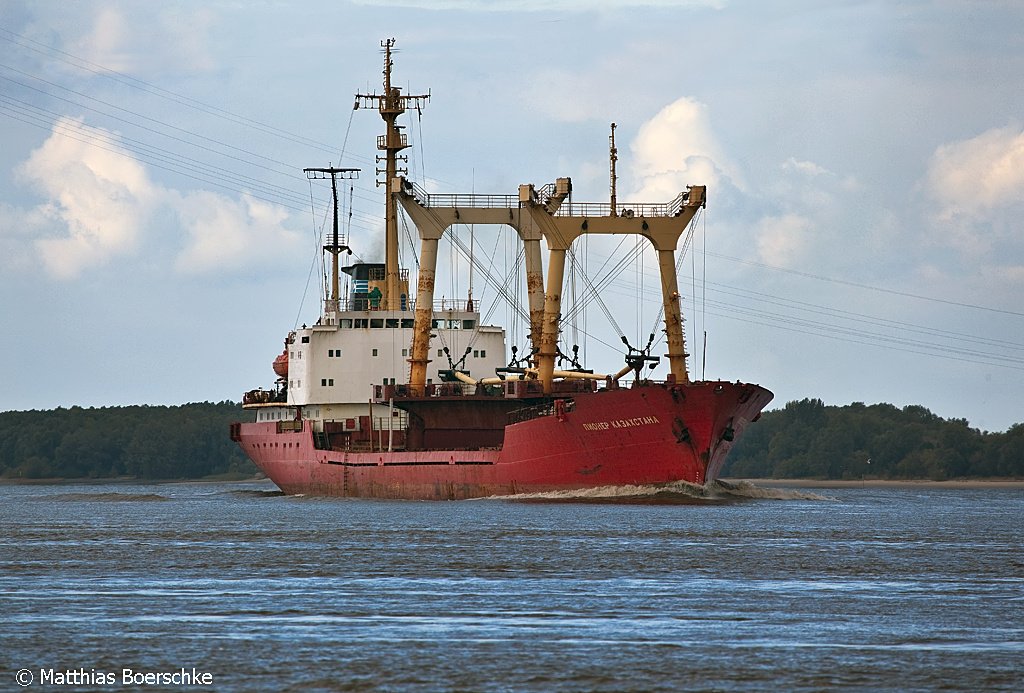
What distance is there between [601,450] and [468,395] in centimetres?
992

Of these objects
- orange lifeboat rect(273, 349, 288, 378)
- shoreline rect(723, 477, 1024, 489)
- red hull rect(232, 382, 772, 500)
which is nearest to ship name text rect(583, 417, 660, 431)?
red hull rect(232, 382, 772, 500)

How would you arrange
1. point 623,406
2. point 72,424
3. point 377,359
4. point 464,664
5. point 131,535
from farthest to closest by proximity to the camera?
point 72,424 → point 377,359 → point 623,406 → point 131,535 → point 464,664

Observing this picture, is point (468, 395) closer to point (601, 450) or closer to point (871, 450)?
point (601, 450)

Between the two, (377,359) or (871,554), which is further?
(377,359)

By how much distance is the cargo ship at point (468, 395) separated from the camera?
48.6 meters

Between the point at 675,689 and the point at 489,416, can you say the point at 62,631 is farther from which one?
the point at 489,416

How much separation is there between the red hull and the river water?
368cm

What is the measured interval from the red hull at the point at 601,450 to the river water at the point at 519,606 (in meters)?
3.68

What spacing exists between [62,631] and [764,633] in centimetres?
917

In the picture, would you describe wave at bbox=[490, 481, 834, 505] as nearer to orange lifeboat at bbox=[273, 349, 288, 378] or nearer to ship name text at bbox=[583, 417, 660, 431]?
ship name text at bbox=[583, 417, 660, 431]

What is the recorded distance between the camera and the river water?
62.4 feet

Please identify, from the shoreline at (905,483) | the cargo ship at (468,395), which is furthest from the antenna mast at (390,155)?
the shoreline at (905,483)

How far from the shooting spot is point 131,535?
1671 inches

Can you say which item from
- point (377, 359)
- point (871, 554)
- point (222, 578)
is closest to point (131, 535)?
point (222, 578)
